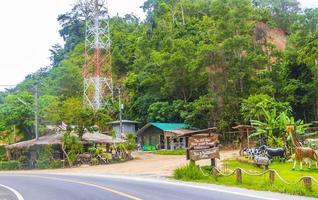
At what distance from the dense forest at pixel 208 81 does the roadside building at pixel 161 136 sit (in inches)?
74.6

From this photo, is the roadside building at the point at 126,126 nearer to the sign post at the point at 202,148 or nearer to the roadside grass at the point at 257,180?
the roadside grass at the point at 257,180

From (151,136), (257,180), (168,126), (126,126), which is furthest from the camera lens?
(126,126)

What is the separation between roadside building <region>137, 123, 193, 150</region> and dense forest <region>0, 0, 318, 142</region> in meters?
1.89

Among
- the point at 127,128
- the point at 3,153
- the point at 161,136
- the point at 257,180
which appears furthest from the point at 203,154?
the point at 127,128

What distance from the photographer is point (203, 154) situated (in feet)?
71.0

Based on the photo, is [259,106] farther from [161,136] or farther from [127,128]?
[127,128]

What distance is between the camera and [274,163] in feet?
89.9

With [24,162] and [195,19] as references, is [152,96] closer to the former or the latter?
[195,19]

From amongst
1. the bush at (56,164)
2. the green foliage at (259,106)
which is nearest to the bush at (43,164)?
the bush at (56,164)

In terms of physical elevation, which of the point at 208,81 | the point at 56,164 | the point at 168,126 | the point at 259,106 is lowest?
the point at 56,164

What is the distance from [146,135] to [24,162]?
731 inches

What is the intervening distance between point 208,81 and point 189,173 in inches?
1327

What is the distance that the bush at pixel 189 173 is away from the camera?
19844mm

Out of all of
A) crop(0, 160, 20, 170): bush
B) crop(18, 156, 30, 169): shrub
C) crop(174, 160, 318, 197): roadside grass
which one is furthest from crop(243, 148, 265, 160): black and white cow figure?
crop(0, 160, 20, 170): bush
